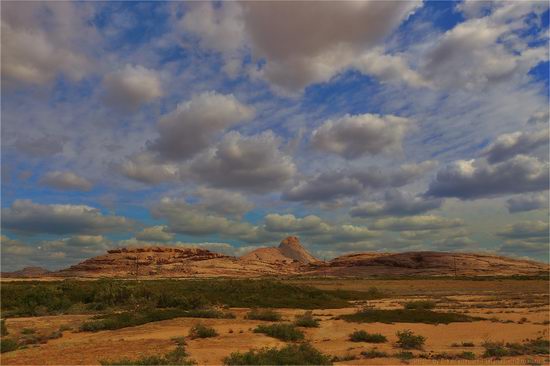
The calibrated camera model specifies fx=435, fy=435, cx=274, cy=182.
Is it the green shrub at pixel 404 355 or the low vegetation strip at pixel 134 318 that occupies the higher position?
the low vegetation strip at pixel 134 318

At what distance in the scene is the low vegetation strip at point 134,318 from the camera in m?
23.2

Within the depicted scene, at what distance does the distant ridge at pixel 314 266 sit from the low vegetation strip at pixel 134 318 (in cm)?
11990

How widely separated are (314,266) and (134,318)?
168 m

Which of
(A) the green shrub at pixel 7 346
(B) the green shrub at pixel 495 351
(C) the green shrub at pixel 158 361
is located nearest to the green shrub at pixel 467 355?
(B) the green shrub at pixel 495 351

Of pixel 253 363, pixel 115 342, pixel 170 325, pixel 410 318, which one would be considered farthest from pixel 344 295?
pixel 253 363

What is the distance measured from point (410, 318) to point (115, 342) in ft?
64.3

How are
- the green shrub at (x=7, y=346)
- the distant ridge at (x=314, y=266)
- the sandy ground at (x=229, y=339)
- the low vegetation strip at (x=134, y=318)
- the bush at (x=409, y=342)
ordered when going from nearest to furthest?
the sandy ground at (x=229, y=339), the green shrub at (x=7, y=346), the bush at (x=409, y=342), the low vegetation strip at (x=134, y=318), the distant ridge at (x=314, y=266)

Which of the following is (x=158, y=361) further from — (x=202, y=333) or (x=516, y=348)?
(x=516, y=348)

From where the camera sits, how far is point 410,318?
97.7 feet

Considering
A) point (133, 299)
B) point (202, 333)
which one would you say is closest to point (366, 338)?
point (202, 333)

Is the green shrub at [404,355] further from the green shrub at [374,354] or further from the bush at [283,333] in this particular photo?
the bush at [283,333]

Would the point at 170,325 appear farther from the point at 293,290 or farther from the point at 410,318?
the point at 293,290

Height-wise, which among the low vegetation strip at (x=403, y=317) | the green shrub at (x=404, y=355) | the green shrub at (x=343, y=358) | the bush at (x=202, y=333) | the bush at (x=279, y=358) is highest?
the bush at (x=279, y=358)

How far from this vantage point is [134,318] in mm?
25203
